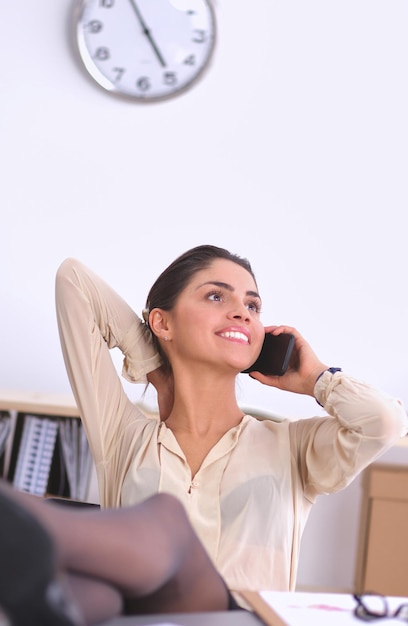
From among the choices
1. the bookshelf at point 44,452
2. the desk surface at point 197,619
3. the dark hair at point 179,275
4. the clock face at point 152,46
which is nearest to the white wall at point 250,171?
the clock face at point 152,46

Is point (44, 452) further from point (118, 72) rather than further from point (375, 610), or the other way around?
point (375, 610)

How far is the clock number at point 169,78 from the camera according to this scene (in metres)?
2.97

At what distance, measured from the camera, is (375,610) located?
0.96m

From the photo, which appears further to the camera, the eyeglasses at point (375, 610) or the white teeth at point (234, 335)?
the white teeth at point (234, 335)

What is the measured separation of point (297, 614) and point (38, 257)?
7.30 feet

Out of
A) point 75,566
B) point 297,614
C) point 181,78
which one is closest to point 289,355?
point 297,614

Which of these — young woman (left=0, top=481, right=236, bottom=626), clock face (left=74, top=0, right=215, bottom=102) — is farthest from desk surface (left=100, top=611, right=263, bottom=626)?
clock face (left=74, top=0, right=215, bottom=102)

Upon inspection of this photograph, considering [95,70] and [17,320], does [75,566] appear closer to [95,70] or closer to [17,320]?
[17,320]

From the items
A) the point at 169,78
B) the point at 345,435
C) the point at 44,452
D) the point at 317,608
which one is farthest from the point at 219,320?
the point at 169,78

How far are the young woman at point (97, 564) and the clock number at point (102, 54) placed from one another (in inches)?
91.6

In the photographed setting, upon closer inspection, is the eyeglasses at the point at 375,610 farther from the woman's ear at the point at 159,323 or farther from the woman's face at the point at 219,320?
the woman's ear at the point at 159,323

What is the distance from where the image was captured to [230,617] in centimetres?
86

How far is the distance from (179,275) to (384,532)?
1415mm

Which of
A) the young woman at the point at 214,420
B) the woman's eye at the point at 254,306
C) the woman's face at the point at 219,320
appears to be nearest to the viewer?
the young woman at the point at 214,420
